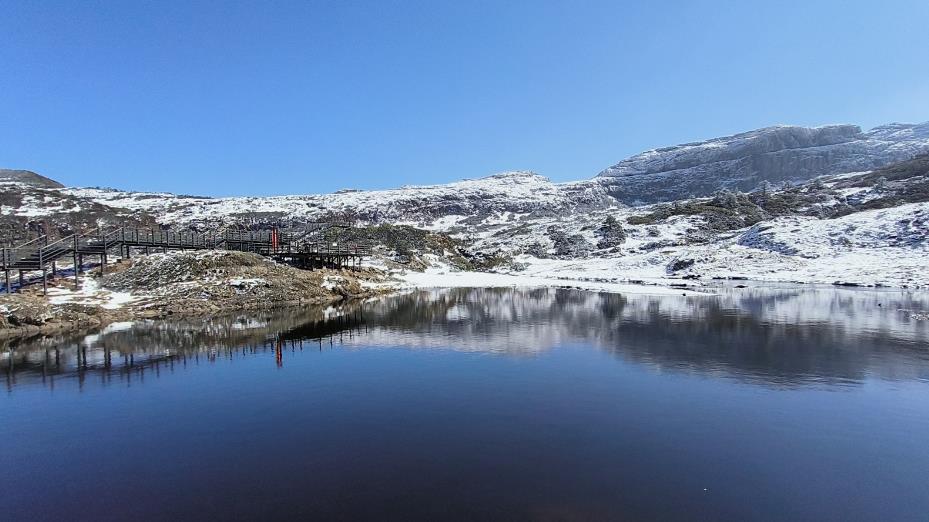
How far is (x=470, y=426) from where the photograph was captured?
14.8m

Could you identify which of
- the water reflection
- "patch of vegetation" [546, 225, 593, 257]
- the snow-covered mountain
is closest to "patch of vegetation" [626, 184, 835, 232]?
the snow-covered mountain

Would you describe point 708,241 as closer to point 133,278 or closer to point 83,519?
point 133,278

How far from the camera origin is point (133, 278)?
43281 mm

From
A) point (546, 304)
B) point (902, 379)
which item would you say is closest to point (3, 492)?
point (902, 379)

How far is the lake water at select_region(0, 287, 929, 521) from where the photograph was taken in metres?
10.5

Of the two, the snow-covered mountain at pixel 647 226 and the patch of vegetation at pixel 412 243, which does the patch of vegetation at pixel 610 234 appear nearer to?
the snow-covered mountain at pixel 647 226

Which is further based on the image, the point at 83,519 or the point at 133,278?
the point at 133,278

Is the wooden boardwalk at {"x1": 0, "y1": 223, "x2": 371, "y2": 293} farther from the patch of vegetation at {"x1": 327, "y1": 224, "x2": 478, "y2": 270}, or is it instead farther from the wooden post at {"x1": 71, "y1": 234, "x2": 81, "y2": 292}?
the patch of vegetation at {"x1": 327, "y1": 224, "x2": 478, "y2": 270}

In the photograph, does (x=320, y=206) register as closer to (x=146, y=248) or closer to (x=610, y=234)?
(x=610, y=234)

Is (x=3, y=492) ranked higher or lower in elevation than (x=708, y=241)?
lower

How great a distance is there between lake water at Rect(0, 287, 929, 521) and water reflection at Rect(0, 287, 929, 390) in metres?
0.25

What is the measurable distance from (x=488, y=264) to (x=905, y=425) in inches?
3518

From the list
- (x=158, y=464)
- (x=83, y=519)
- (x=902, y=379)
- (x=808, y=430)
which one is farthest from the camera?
(x=902, y=379)

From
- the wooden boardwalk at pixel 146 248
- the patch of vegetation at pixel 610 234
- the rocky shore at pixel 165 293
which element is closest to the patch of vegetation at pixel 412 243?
the wooden boardwalk at pixel 146 248
